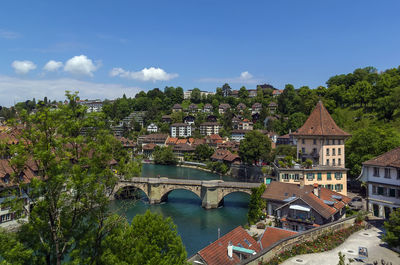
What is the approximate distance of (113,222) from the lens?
14047mm

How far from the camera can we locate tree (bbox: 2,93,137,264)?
11992 mm

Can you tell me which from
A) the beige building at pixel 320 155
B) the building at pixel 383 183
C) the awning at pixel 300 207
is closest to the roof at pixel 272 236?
the awning at pixel 300 207

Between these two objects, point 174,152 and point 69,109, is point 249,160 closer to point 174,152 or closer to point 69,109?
point 174,152

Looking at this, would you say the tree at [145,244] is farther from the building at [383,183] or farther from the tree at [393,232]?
the building at [383,183]

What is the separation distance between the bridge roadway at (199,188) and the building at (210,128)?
81.4 meters

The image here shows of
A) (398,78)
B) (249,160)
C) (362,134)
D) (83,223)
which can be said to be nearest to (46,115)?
(83,223)

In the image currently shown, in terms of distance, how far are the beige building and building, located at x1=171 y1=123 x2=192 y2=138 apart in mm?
90742

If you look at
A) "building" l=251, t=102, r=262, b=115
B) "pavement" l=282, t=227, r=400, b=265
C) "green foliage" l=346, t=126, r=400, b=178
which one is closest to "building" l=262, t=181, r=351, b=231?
"pavement" l=282, t=227, r=400, b=265

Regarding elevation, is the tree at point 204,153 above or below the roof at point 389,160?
below

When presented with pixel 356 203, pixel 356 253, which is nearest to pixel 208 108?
pixel 356 203

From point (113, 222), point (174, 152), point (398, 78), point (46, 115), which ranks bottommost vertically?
point (174, 152)

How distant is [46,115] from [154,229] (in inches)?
297

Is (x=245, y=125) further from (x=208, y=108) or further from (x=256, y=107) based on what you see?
(x=208, y=108)

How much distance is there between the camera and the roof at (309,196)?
29062 mm
